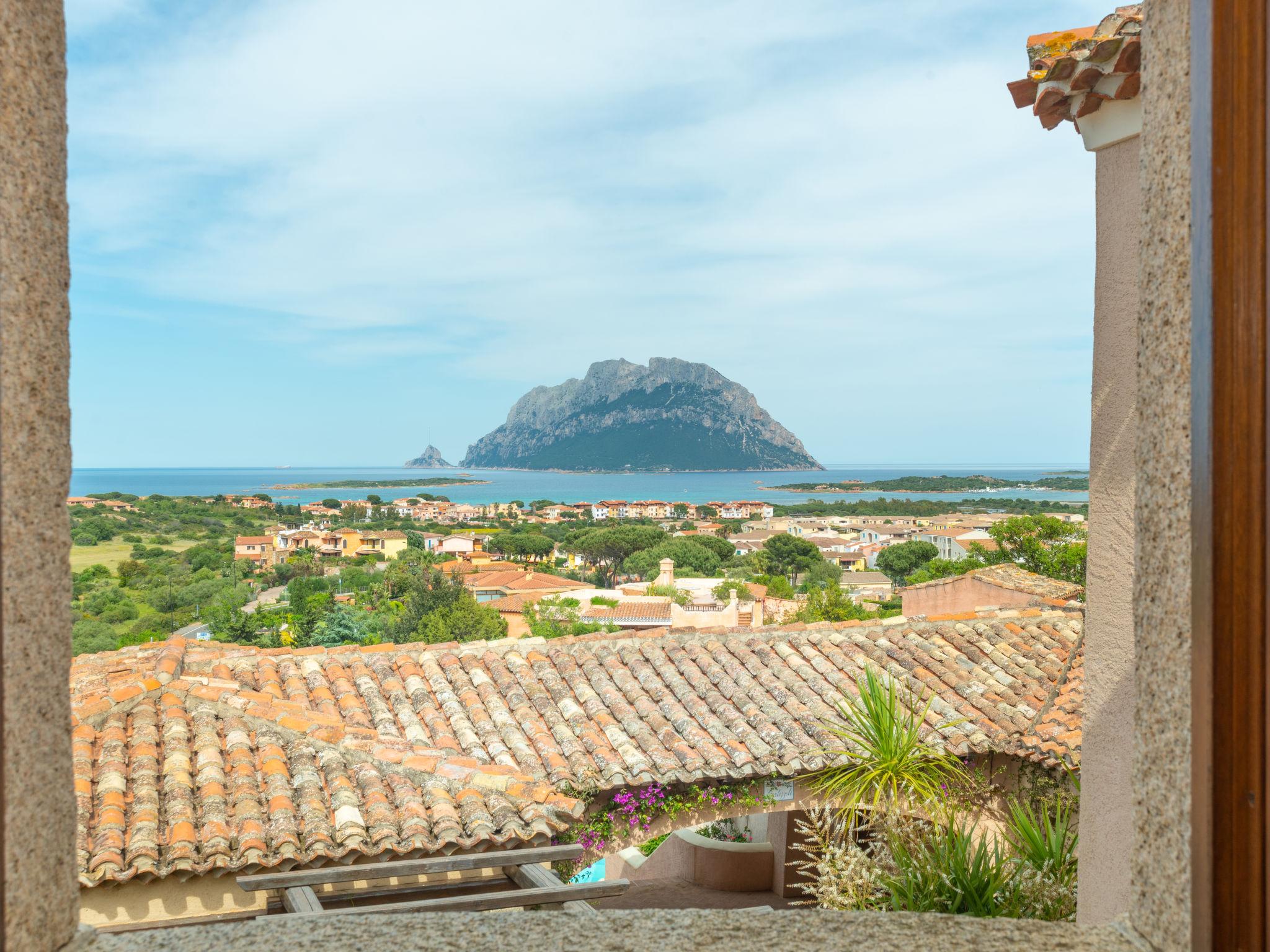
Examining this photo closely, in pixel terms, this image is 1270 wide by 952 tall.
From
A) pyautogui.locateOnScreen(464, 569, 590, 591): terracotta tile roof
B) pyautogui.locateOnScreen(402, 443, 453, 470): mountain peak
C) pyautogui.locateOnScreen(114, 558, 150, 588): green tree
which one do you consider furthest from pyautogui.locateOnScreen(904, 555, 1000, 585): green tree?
pyautogui.locateOnScreen(402, 443, 453, 470): mountain peak

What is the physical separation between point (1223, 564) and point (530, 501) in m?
73.0

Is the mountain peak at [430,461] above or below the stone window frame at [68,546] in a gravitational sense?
A: above

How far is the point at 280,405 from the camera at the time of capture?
83562mm

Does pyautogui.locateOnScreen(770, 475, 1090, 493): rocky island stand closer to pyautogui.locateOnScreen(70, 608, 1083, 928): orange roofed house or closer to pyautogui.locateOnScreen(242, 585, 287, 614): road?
pyautogui.locateOnScreen(242, 585, 287, 614): road

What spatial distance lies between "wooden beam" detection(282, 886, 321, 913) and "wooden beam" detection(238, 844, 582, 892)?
68mm

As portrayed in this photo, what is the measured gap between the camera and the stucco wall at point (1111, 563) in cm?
347

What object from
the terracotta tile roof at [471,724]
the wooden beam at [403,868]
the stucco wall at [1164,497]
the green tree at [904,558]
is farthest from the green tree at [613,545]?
the stucco wall at [1164,497]

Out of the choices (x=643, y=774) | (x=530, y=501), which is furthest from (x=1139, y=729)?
(x=530, y=501)

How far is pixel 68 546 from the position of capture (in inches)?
37.7

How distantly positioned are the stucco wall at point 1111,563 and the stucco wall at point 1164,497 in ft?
8.78

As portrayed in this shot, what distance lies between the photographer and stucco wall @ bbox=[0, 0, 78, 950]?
829 millimetres

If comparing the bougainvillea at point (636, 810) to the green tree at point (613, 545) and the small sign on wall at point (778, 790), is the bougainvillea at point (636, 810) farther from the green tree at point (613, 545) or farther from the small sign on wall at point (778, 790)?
the green tree at point (613, 545)

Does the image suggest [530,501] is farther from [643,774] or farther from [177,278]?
[643,774]

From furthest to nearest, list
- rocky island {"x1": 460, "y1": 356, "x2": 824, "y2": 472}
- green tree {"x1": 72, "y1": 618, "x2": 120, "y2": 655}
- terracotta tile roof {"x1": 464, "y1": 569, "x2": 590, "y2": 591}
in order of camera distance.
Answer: rocky island {"x1": 460, "y1": 356, "x2": 824, "y2": 472} → terracotta tile roof {"x1": 464, "y1": 569, "x2": 590, "y2": 591} → green tree {"x1": 72, "y1": 618, "x2": 120, "y2": 655}
